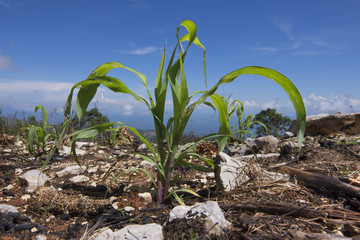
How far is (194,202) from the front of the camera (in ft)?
5.60

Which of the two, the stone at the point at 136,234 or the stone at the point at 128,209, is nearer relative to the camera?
the stone at the point at 136,234

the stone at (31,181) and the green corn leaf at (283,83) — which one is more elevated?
the green corn leaf at (283,83)

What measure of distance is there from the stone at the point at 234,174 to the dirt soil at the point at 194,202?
0.07 meters

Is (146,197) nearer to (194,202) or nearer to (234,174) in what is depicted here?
(194,202)

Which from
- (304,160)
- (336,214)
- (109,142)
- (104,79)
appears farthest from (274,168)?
(109,142)

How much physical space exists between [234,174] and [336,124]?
3720 mm

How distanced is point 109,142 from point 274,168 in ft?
9.37

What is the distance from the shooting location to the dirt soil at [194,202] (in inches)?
47.0

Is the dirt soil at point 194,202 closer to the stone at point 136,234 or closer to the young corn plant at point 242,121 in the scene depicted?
the stone at point 136,234

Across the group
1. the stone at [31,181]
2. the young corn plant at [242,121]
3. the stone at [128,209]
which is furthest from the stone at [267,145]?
the stone at [31,181]

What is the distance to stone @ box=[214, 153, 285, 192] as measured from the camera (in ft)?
5.82

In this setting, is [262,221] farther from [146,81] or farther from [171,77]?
[146,81]

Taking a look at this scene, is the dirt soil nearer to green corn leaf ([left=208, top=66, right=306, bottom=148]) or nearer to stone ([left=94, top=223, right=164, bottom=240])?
stone ([left=94, top=223, right=164, bottom=240])

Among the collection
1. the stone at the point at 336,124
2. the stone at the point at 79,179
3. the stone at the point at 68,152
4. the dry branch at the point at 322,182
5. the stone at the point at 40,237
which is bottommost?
the stone at the point at 40,237
